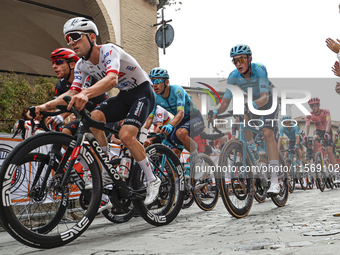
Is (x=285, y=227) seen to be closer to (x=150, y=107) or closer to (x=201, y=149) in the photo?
(x=150, y=107)

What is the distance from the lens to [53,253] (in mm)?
2922

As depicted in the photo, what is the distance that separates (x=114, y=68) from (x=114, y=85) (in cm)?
18

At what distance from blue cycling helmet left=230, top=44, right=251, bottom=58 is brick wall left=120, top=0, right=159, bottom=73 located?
6.78 meters

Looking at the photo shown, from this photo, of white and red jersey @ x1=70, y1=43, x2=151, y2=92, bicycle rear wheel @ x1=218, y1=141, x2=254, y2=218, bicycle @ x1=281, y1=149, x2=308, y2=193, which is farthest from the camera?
bicycle @ x1=281, y1=149, x2=308, y2=193

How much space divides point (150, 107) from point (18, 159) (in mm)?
1705

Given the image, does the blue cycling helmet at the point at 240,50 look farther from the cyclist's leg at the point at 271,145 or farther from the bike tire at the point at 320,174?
the bike tire at the point at 320,174

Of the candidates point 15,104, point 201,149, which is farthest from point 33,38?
point 201,149

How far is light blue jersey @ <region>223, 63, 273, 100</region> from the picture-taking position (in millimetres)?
5297

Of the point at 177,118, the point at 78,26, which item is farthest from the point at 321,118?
the point at 78,26

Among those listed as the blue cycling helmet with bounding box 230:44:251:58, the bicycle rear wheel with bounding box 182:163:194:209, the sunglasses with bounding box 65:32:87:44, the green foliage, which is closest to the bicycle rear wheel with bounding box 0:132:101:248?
the sunglasses with bounding box 65:32:87:44

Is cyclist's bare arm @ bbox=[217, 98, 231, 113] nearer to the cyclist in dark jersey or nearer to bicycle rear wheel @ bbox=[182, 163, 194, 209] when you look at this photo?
bicycle rear wheel @ bbox=[182, 163, 194, 209]

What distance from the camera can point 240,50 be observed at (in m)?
5.28

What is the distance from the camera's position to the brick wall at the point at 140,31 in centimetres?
1187

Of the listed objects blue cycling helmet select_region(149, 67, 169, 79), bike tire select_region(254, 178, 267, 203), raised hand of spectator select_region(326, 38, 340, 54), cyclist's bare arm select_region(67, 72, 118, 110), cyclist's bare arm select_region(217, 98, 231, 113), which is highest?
blue cycling helmet select_region(149, 67, 169, 79)
